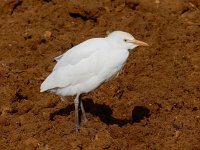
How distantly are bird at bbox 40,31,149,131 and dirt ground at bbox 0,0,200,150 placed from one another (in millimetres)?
416

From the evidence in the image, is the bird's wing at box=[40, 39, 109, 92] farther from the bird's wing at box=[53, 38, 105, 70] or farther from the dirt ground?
the dirt ground

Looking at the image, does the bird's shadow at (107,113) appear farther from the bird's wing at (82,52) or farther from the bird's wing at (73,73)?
the bird's wing at (82,52)

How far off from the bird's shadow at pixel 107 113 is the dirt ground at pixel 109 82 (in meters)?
0.01

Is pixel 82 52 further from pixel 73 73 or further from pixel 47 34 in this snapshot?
pixel 47 34

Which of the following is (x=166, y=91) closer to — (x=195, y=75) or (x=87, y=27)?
(x=195, y=75)

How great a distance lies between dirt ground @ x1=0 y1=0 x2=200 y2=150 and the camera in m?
5.88

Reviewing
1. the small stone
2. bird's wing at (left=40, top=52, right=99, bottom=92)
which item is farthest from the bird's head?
the small stone

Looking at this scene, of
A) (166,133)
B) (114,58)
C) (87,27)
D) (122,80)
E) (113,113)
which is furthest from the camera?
(87,27)

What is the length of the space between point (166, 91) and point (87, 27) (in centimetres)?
228

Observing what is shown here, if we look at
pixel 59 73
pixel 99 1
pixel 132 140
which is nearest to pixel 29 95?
pixel 59 73

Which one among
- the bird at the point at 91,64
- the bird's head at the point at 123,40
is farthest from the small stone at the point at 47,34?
the bird's head at the point at 123,40

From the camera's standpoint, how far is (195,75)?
7.15m

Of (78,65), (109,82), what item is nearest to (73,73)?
(78,65)

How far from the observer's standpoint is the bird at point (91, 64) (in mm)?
5641
